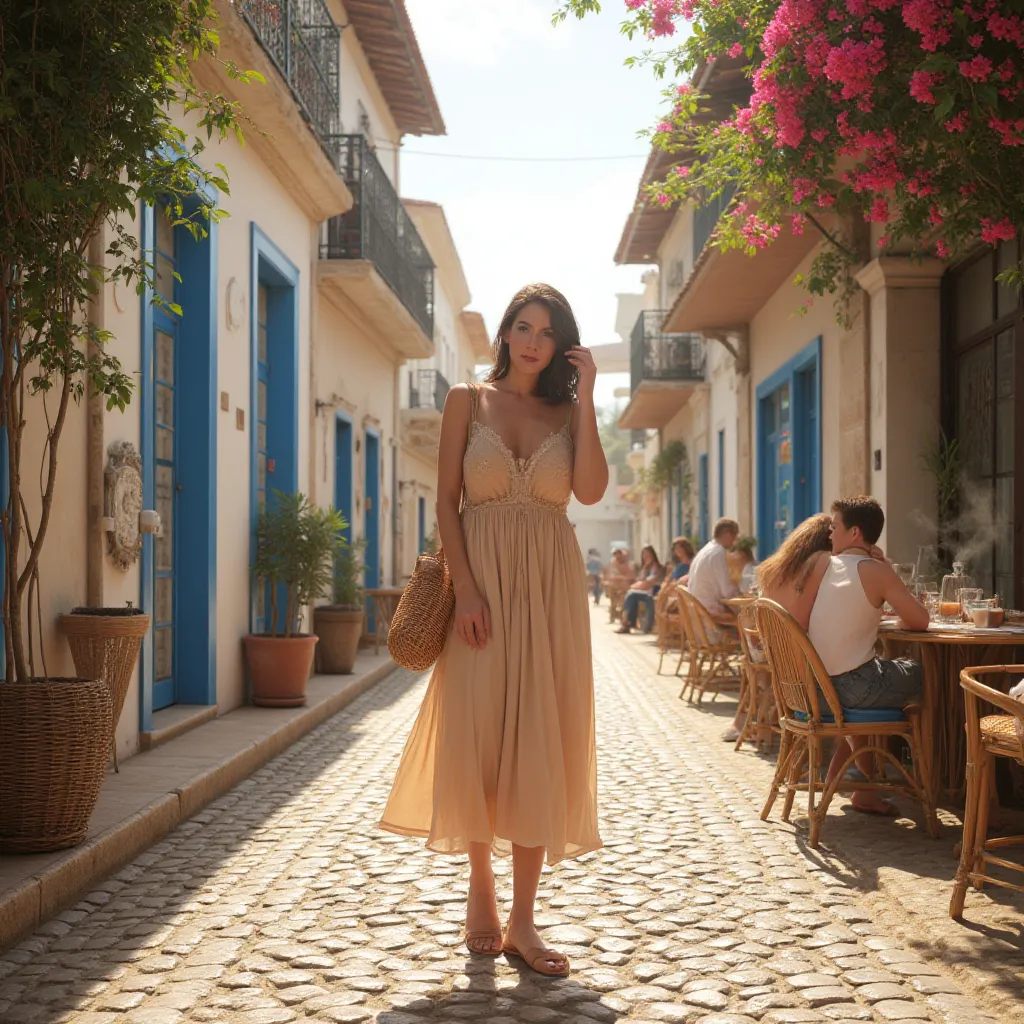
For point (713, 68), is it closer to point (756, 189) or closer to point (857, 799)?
point (756, 189)

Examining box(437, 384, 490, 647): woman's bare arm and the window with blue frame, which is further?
the window with blue frame

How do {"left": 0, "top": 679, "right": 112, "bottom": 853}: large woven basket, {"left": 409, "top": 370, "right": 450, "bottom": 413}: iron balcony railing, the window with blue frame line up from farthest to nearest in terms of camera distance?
{"left": 409, "top": 370, "right": 450, "bottom": 413}: iron balcony railing, the window with blue frame, {"left": 0, "top": 679, "right": 112, "bottom": 853}: large woven basket

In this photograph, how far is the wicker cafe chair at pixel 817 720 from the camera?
17.2 feet

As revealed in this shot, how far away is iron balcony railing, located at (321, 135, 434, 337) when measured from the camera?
13.1 meters

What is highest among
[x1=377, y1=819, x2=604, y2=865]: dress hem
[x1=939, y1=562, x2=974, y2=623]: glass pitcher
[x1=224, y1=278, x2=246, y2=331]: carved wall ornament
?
[x1=224, y1=278, x2=246, y2=331]: carved wall ornament

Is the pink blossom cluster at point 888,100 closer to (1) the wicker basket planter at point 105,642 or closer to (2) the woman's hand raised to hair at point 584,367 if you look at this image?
(2) the woman's hand raised to hair at point 584,367

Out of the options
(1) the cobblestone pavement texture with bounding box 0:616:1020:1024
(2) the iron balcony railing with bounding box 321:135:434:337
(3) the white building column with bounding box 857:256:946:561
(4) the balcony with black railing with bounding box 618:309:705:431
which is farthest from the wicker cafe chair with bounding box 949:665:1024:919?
(4) the balcony with black railing with bounding box 618:309:705:431

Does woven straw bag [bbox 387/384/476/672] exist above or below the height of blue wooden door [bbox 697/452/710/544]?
below

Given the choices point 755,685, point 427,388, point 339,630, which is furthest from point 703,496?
point 755,685

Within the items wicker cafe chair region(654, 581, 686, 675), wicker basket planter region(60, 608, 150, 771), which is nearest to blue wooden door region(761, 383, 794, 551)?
wicker cafe chair region(654, 581, 686, 675)

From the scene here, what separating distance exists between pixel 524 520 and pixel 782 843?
2.29m

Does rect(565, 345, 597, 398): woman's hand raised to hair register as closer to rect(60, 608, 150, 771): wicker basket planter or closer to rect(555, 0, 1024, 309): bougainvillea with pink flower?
rect(555, 0, 1024, 309): bougainvillea with pink flower

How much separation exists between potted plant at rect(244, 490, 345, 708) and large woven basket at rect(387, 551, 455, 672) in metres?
5.64

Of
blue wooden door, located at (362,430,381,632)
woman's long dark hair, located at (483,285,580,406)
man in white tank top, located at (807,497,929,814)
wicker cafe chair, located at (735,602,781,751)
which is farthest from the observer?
blue wooden door, located at (362,430,381,632)
